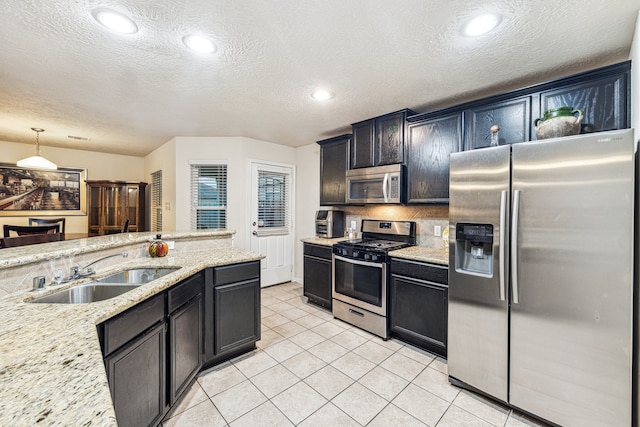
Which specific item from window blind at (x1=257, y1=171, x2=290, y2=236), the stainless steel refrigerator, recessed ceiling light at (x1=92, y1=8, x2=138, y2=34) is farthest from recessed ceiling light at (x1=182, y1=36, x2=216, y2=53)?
window blind at (x1=257, y1=171, x2=290, y2=236)

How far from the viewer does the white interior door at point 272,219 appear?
448 cm

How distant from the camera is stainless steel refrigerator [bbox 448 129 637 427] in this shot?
4.91ft

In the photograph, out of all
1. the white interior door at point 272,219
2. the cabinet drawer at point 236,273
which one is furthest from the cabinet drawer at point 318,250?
the cabinet drawer at point 236,273

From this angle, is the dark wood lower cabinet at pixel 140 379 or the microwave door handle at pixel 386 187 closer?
the dark wood lower cabinet at pixel 140 379

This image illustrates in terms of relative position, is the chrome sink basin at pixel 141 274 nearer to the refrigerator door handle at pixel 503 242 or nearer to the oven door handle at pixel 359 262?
the oven door handle at pixel 359 262

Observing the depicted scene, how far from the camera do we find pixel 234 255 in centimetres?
259

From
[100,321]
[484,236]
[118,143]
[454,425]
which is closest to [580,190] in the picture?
[484,236]

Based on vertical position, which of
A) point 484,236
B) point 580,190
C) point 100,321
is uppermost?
point 580,190

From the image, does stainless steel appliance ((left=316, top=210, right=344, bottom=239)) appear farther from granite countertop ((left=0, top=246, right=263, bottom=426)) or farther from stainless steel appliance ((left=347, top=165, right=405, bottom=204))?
granite countertop ((left=0, top=246, right=263, bottom=426))

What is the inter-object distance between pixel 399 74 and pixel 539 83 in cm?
115

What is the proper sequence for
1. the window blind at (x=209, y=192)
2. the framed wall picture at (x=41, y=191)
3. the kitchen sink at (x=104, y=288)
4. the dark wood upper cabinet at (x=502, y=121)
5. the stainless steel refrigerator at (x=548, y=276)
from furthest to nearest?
the framed wall picture at (x=41, y=191) < the window blind at (x=209, y=192) < the dark wood upper cabinet at (x=502, y=121) < the kitchen sink at (x=104, y=288) < the stainless steel refrigerator at (x=548, y=276)

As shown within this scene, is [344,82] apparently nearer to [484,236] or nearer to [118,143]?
[484,236]

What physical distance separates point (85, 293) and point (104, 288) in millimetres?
96

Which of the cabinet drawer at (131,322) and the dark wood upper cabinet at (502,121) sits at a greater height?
the dark wood upper cabinet at (502,121)
